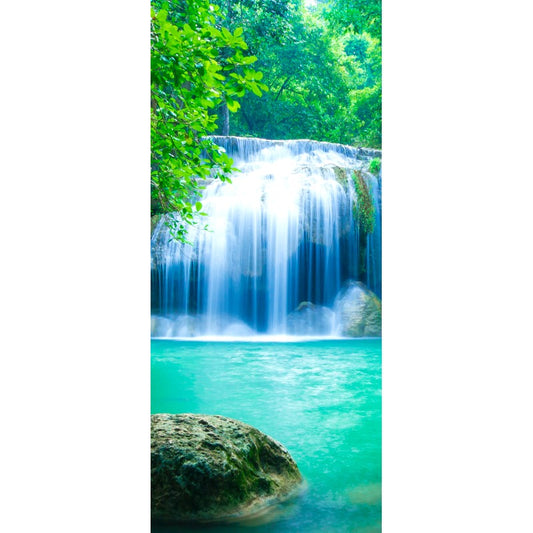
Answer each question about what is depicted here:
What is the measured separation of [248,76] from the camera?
1372 millimetres

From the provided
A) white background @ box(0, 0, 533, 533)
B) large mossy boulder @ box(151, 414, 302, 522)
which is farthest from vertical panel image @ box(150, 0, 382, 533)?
white background @ box(0, 0, 533, 533)

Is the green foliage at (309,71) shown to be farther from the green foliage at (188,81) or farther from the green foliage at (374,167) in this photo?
the green foliage at (374,167)

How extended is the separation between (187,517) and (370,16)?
12.2 ft

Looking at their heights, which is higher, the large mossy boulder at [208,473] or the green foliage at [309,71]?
the green foliage at [309,71]

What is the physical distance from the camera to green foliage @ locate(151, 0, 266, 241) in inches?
55.1

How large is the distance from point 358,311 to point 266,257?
1374 mm

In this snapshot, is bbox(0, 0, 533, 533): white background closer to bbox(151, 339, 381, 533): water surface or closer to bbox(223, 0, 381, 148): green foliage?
bbox(151, 339, 381, 533): water surface

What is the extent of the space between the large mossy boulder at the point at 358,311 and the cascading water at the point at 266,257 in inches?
4.5

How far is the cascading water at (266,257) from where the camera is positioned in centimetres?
597
